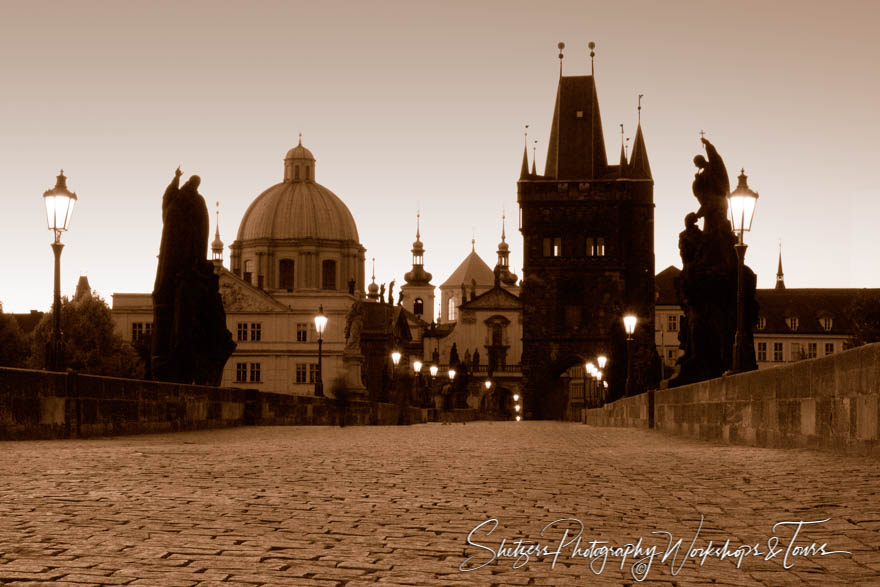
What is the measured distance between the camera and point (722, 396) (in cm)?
1598

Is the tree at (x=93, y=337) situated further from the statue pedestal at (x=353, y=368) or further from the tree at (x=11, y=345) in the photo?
the statue pedestal at (x=353, y=368)

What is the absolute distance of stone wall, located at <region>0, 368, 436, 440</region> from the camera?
13.6 meters

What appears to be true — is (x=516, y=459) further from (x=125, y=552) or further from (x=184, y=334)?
(x=184, y=334)

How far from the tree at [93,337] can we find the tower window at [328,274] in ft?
128

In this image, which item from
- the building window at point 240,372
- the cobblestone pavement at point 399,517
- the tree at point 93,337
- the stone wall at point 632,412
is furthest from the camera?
the building window at point 240,372

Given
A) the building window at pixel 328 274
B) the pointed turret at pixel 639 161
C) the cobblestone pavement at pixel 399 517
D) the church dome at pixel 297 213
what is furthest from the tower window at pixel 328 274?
the cobblestone pavement at pixel 399 517

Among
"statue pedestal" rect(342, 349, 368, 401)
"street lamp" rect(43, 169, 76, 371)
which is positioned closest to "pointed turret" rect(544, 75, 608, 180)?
"statue pedestal" rect(342, 349, 368, 401)

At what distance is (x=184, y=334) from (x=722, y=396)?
29.7ft

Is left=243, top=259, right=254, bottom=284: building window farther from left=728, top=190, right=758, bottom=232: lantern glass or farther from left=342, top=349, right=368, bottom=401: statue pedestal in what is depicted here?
left=728, top=190, right=758, bottom=232: lantern glass

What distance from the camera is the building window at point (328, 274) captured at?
120688 mm

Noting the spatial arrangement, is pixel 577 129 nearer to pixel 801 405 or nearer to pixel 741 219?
pixel 741 219

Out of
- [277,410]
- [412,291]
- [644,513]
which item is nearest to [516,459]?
[644,513]

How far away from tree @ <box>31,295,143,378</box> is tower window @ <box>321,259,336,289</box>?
39.1 m

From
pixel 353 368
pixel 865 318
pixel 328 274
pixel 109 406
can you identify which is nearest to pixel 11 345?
pixel 353 368
